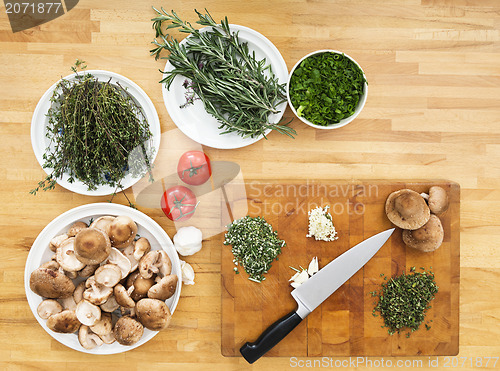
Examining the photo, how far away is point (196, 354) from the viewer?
1948 mm

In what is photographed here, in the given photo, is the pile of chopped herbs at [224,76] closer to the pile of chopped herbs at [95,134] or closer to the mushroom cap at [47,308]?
the pile of chopped herbs at [95,134]

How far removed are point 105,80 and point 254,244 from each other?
1.07 m

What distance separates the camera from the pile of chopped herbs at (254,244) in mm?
1761

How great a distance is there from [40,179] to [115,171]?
1.56 ft

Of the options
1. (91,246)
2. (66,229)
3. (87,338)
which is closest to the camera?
(91,246)

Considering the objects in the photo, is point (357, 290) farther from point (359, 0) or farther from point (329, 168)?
point (359, 0)

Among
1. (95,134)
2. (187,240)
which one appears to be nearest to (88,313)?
(187,240)

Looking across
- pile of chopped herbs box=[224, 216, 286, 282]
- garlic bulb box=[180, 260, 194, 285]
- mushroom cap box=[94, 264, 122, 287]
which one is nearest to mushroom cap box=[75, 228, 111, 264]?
mushroom cap box=[94, 264, 122, 287]

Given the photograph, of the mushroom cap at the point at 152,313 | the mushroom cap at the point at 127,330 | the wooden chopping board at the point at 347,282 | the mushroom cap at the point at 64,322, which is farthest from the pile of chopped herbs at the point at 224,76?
the mushroom cap at the point at 64,322

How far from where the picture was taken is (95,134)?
1.67m

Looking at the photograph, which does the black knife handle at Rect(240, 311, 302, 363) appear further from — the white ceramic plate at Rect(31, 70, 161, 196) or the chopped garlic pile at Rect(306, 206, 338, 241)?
the white ceramic plate at Rect(31, 70, 161, 196)

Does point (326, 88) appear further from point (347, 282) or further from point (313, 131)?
point (347, 282)

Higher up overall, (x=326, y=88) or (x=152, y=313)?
(x=326, y=88)

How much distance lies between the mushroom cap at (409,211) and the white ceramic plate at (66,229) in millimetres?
1059
